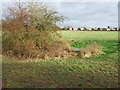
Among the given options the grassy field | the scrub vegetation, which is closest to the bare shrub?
the scrub vegetation

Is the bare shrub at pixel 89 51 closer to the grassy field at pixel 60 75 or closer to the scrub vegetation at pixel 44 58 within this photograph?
the scrub vegetation at pixel 44 58

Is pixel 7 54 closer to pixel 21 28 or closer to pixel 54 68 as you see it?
pixel 21 28

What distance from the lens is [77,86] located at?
5195 mm

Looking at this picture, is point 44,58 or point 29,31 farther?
point 29,31

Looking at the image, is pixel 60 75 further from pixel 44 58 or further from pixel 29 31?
pixel 29 31

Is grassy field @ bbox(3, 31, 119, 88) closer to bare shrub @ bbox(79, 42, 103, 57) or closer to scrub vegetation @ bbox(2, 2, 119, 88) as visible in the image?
scrub vegetation @ bbox(2, 2, 119, 88)

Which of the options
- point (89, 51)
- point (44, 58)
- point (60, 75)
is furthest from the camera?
point (89, 51)

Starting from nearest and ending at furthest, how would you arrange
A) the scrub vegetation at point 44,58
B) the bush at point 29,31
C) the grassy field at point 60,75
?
the grassy field at point 60,75, the scrub vegetation at point 44,58, the bush at point 29,31

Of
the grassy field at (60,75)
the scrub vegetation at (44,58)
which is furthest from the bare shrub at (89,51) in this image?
the grassy field at (60,75)

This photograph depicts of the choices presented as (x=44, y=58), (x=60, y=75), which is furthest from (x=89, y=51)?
(x=60, y=75)

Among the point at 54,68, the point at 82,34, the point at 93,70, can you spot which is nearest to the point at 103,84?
the point at 93,70

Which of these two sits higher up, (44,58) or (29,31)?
(29,31)

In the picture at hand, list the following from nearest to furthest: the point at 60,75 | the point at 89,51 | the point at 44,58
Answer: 1. the point at 60,75
2. the point at 44,58
3. the point at 89,51

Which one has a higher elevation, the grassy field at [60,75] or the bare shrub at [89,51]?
the bare shrub at [89,51]
